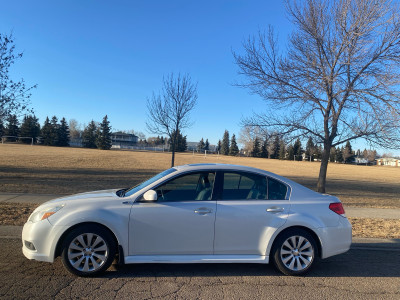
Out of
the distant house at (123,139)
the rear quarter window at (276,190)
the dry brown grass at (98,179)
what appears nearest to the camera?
the rear quarter window at (276,190)

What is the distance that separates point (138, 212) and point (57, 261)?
1.58 m

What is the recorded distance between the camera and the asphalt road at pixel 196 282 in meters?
3.60

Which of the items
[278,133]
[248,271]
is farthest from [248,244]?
[278,133]

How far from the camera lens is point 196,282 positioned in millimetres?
3984

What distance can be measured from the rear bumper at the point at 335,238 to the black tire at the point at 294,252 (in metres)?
0.17

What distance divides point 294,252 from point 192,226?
1.48 metres

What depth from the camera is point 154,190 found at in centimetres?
427

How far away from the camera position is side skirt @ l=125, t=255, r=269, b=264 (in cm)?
404

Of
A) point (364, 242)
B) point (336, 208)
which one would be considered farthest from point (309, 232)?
point (364, 242)

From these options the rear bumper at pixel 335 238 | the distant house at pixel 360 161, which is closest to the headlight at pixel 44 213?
the rear bumper at pixel 335 238

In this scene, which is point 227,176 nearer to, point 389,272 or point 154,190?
point 154,190

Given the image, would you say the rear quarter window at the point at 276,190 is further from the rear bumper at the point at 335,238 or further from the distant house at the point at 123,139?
the distant house at the point at 123,139

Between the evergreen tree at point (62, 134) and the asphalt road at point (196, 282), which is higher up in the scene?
the evergreen tree at point (62, 134)

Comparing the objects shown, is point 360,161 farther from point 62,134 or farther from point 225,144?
point 62,134
